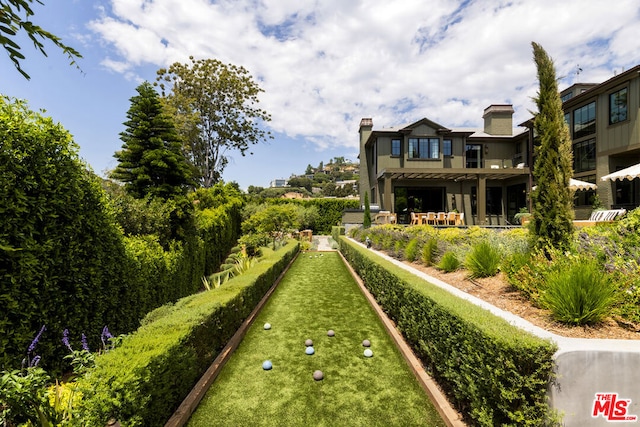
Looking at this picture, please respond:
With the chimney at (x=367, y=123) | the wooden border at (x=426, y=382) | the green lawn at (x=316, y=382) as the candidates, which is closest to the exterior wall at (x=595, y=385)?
the wooden border at (x=426, y=382)

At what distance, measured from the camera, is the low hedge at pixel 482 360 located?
2102 millimetres

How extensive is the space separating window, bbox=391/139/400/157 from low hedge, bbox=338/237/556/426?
19484mm

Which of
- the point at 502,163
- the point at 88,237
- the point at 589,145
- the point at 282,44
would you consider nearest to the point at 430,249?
the point at 88,237

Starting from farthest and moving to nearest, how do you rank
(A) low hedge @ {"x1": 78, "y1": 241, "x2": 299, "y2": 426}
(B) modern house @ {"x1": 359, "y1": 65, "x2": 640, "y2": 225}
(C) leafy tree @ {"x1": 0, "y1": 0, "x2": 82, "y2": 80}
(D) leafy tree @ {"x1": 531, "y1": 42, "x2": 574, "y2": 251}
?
(B) modern house @ {"x1": 359, "y1": 65, "x2": 640, "y2": 225}, (D) leafy tree @ {"x1": 531, "y1": 42, "x2": 574, "y2": 251}, (A) low hedge @ {"x1": 78, "y1": 241, "x2": 299, "y2": 426}, (C) leafy tree @ {"x1": 0, "y1": 0, "x2": 82, "y2": 80}

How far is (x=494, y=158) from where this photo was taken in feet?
76.8

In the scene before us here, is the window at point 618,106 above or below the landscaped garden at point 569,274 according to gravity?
above

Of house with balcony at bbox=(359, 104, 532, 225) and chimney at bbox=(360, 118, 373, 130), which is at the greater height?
chimney at bbox=(360, 118, 373, 130)

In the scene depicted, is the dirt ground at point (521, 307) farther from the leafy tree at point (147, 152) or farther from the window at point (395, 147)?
the window at point (395, 147)

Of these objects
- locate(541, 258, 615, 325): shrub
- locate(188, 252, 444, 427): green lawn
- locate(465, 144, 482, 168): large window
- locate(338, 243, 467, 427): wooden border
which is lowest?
locate(188, 252, 444, 427): green lawn

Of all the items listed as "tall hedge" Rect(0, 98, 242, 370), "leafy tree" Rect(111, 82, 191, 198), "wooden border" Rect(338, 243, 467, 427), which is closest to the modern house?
"leafy tree" Rect(111, 82, 191, 198)

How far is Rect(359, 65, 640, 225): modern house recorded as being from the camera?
1530 centimetres

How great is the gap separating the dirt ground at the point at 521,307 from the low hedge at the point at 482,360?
0.73 meters

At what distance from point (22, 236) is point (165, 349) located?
203 cm

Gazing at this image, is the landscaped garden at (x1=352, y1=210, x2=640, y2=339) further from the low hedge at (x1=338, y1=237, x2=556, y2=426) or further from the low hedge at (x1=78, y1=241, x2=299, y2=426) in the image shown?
the low hedge at (x1=78, y1=241, x2=299, y2=426)
